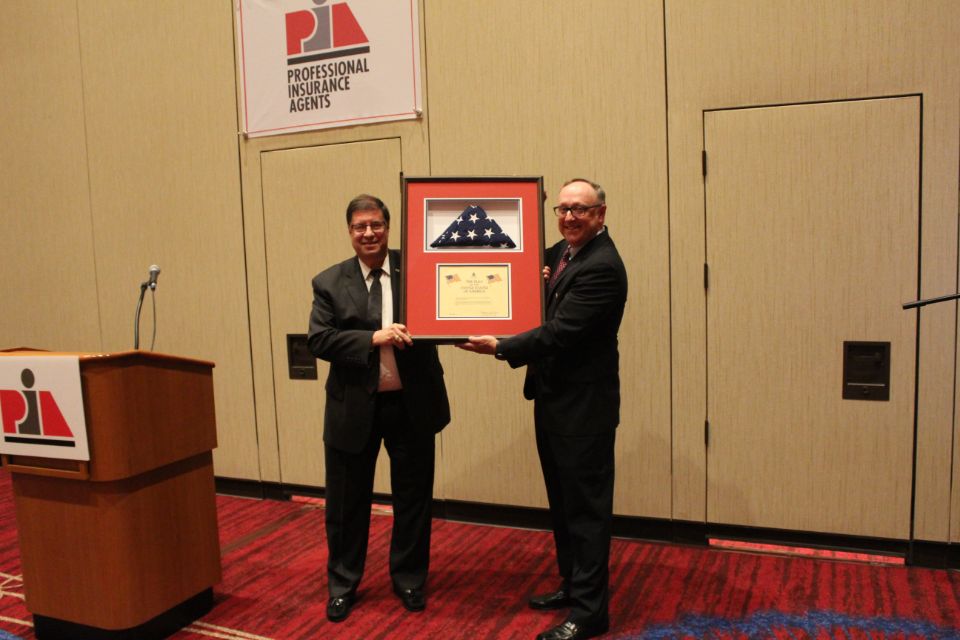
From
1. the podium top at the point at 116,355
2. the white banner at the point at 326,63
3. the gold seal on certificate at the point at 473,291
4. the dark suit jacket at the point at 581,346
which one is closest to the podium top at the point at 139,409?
the podium top at the point at 116,355

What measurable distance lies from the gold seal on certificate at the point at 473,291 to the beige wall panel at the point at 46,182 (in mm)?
3205

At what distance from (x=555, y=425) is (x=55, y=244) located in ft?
13.1

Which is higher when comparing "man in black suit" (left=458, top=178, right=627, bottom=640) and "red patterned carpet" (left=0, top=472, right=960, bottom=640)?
"man in black suit" (left=458, top=178, right=627, bottom=640)

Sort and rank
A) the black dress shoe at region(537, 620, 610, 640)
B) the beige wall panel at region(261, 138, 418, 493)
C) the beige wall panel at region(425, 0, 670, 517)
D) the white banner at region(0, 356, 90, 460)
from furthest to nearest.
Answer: the beige wall panel at region(261, 138, 418, 493) < the beige wall panel at region(425, 0, 670, 517) < the black dress shoe at region(537, 620, 610, 640) < the white banner at region(0, 356, 90, 460)

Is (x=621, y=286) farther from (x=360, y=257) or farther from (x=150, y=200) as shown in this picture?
(x=150, y=200)

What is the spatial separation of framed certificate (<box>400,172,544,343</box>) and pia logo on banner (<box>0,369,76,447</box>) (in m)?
1.16

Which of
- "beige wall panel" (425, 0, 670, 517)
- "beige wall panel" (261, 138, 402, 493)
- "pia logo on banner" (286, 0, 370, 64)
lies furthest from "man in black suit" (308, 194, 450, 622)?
"pia logo on banner" (286, 0, 370, 64)

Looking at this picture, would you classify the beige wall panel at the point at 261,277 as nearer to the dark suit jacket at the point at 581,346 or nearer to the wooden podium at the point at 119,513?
the wooden podium at the point at 119,513

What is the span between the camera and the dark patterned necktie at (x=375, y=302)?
2.54 m

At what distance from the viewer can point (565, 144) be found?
3.38 m

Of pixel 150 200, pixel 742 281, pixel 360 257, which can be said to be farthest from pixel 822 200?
pixel 150 200

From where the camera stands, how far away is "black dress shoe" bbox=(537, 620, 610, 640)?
2.33 metres

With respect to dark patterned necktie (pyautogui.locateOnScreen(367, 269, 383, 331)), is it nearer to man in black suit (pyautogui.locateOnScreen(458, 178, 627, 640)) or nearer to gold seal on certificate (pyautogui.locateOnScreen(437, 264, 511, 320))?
gold seal on certificate (pyautogui.locateOnScreen(437, 264, 511, 320))

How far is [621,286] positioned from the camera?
2316 millimetres
